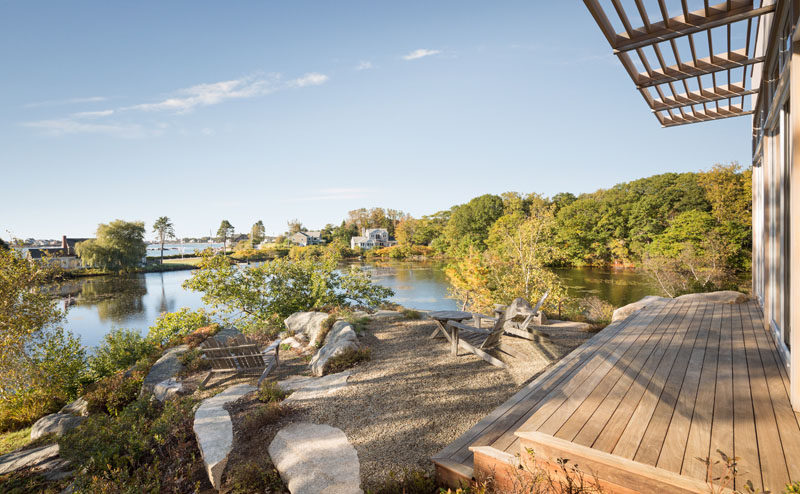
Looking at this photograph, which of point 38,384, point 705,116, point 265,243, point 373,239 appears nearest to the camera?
point 705,116

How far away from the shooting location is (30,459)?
479 centimetres

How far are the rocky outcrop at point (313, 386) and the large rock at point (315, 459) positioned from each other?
2.58ft

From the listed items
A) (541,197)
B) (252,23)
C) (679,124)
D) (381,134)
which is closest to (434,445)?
(679,124)

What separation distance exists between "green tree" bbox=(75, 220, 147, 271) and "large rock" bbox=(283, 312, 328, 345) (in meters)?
51.5

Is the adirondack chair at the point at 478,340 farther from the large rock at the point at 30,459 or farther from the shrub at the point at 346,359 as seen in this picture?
the large rock at the point at 30,459

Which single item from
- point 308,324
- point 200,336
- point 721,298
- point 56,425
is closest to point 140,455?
point 56,425

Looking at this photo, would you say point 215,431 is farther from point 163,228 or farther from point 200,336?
point 163,228

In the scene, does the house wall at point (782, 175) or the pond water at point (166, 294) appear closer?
the house wall at point (782, 175)

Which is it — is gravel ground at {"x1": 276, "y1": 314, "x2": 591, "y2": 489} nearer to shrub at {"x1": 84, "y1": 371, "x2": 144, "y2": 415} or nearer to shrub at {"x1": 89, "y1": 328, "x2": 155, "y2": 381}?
shrub at {"x1": 84, "y1": 371, "x2": 144, "y2": 415}

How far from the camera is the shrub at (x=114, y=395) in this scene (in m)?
5.83

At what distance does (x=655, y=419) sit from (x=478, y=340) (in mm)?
3709

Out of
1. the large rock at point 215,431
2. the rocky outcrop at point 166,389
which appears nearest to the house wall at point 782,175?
the large rock at point 215,431

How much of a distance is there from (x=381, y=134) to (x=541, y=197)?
21.1 meters

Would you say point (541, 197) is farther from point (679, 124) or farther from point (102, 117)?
point (102, 117)
